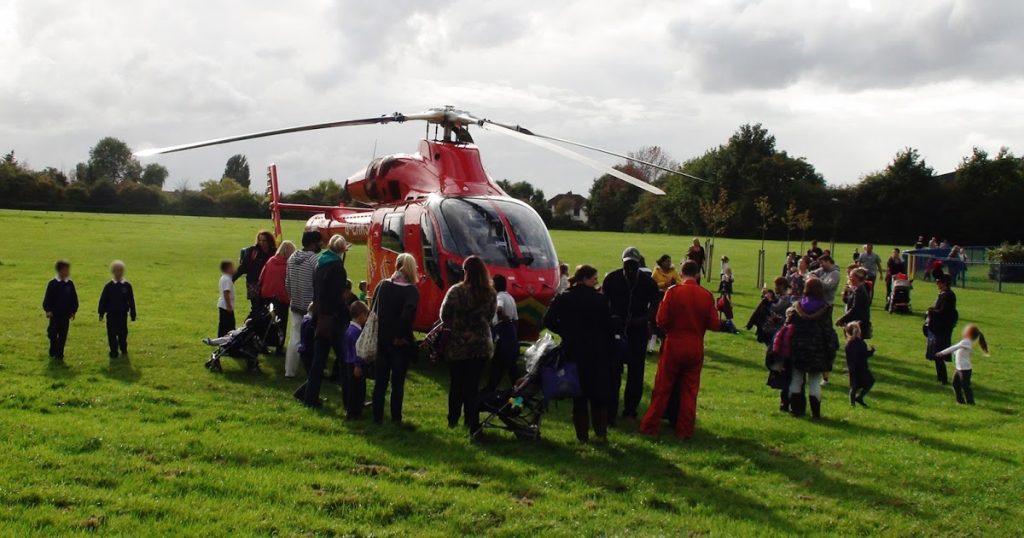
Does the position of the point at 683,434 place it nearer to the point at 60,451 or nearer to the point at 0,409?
the point at 60,451

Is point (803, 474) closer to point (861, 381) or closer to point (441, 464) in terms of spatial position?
point (441, 464)

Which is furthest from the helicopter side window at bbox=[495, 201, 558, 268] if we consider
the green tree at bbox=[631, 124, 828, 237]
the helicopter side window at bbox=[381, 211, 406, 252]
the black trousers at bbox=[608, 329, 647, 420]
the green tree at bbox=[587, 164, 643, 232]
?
the green tree at bbox=[587, 164, 643, 232]

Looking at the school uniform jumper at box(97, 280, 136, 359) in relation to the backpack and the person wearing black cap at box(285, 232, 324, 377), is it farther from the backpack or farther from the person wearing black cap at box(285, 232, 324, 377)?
the backpack

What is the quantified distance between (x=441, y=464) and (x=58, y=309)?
7.06 m

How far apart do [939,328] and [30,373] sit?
1261 cm

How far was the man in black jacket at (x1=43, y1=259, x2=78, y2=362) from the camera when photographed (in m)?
11.8

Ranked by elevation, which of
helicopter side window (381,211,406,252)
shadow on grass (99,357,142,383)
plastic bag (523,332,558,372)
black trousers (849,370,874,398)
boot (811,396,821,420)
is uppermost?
helicopter side window (381,211,406,252)

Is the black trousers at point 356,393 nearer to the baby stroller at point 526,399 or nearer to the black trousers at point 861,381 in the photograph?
the baby stroller at point 526,399

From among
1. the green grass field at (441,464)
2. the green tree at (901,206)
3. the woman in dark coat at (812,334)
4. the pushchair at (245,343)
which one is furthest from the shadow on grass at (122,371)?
the green tree at (901,206)

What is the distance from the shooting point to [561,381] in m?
8.19

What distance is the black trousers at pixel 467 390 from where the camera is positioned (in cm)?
851

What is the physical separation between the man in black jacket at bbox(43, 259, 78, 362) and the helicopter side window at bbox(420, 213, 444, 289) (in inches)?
186

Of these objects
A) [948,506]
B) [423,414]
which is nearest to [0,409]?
[423,414]

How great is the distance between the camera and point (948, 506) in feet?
22.8
